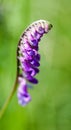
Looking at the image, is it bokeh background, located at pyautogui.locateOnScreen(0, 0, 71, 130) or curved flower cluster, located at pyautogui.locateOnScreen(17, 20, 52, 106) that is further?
bokeh background, located at pyautogui.locateOnScreen(0, 0, 71, 130)

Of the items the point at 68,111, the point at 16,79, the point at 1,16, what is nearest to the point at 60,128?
the point at 68,111

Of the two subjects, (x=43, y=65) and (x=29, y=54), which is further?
(x=43, y=65)

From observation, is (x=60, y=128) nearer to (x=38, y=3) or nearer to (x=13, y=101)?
(x=13, y=101)

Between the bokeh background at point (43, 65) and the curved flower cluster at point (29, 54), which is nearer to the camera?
the curved flower cluster at point (29, 54)
